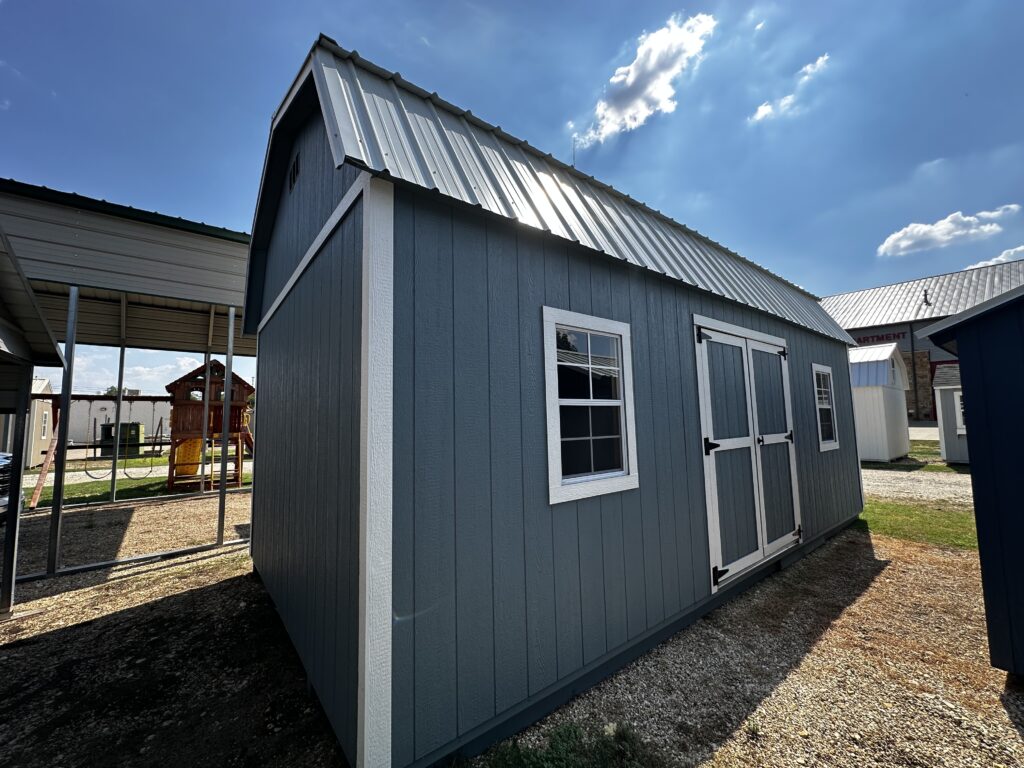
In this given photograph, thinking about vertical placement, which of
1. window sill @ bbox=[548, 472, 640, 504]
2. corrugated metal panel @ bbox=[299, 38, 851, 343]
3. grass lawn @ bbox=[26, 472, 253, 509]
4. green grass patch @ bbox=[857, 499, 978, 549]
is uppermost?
corrugated metal panel @ bbox=[299, 38, 851, 343]

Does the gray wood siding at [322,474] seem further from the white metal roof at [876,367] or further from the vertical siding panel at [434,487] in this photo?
the white metal roof at [876,367]

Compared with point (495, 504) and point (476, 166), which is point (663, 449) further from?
point (476, 166)

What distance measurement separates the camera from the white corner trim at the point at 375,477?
1.61m

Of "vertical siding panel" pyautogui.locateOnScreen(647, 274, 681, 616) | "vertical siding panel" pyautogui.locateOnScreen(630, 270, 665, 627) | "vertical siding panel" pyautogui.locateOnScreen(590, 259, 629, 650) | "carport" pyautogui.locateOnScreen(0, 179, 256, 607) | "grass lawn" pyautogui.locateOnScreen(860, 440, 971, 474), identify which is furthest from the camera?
"grass lawn" pyautogui.locateOnScreen(860, 440, 971, 474)

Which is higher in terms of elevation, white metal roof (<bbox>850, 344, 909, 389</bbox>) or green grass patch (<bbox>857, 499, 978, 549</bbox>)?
white metal roof (<bbox>850, 344, 909, 389</bbox>)

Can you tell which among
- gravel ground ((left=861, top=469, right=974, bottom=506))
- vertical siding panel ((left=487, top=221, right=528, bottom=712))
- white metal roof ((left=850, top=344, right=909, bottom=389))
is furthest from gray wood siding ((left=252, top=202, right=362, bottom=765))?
white metal roof ((left=850, top=344, right=909, bottom=389))

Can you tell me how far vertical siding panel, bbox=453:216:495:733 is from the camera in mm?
1904

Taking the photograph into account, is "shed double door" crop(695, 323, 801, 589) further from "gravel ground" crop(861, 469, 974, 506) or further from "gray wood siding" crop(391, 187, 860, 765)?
"gravel ground" crop(861, 469, 974, 506)

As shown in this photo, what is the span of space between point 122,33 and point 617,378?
18.6 feet

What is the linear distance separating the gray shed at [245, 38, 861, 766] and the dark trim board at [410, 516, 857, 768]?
0.02m

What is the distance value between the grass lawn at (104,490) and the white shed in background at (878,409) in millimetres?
17719

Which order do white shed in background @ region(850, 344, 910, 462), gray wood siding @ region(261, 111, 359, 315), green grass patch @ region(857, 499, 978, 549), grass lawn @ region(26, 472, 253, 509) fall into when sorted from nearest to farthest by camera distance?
gray wood siding @ region(261, 111, 359, 315)
green grass patch @ region(857, 499, 978, 549)
grass lawn @ region(26, 472, 253, 509)
white shed in background @ region(850, 344, 910, 462)

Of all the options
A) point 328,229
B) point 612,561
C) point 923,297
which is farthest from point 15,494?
point 923,297

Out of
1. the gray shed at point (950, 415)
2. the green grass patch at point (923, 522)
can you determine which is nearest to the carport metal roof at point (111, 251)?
the green grass patch at point (923, 522)
